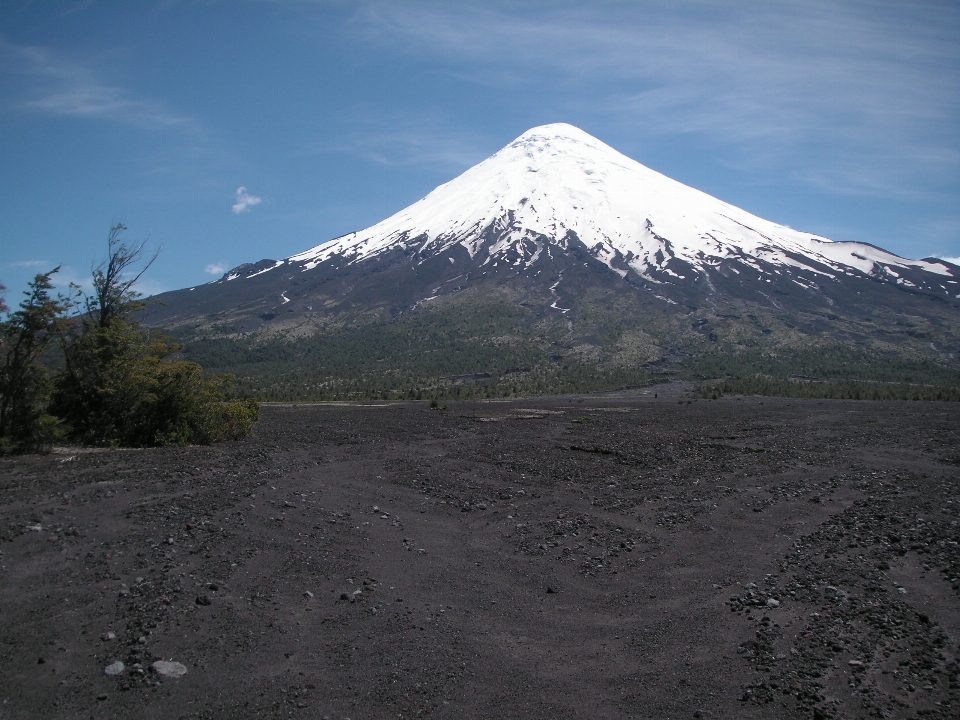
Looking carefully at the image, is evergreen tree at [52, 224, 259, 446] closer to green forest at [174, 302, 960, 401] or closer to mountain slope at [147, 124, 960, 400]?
green forest at [174, 302, 960, 401]

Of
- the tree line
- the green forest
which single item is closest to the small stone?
the tree line

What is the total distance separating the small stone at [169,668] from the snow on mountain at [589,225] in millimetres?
76544

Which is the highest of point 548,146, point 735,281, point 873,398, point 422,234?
point 548,146

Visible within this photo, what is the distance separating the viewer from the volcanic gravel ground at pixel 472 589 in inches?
210

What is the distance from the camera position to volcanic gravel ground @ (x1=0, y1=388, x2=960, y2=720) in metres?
5.34

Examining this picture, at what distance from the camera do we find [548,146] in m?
117

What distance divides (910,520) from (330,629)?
8.00 m

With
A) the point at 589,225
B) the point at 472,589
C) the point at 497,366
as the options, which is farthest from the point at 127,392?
the point at 589,225

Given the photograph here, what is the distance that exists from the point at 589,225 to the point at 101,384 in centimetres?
8322

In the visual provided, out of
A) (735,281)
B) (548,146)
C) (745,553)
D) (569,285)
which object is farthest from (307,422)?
(548,146)

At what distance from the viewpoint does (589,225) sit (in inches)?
3688

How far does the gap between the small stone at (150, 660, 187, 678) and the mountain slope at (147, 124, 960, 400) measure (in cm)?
4058

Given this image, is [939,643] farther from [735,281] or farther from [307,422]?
[735,281]

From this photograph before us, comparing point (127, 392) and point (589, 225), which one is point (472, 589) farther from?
point (589, 225)
